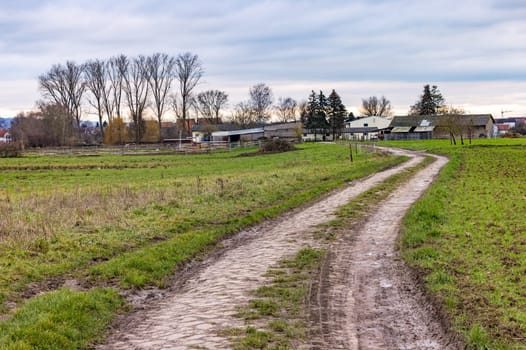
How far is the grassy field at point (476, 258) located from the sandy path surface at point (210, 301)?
1678 mm

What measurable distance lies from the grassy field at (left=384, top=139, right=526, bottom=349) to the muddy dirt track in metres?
0.39

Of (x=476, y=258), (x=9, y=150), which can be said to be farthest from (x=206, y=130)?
(x=476, y=258)

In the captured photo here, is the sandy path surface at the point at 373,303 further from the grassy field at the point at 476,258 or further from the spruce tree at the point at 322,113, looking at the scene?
the spruce tree at the point at 322,113

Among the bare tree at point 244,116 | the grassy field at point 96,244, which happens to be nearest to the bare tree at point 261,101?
the bare tree at point 244,116

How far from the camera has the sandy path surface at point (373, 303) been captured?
6.41 meters

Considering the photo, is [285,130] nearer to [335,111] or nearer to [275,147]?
[335,111]

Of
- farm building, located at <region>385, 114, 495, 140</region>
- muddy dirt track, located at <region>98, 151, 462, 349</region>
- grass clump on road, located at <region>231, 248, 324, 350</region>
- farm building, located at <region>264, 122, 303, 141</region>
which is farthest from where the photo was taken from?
farm building, located at <region>385, 114, 495, 140</region>

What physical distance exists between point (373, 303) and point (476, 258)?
2.96 m

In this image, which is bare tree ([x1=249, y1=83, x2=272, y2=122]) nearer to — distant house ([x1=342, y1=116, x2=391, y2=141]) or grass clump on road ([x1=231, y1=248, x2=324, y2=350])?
distant house ([x1=342, y1=116, x2=391, y2=141])

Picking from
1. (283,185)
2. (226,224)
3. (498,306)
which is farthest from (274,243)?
(283,185)

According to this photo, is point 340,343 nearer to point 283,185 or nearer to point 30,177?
point 283,185

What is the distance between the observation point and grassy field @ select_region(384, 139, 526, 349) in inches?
257

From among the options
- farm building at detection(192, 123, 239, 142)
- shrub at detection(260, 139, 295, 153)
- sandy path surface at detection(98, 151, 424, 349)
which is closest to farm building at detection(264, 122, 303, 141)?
farm building at detection(192, 123, 239, 142)

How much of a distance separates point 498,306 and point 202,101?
13762 centimetres
